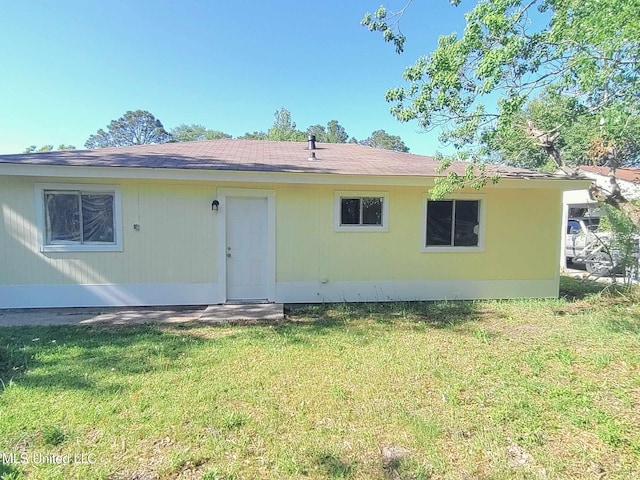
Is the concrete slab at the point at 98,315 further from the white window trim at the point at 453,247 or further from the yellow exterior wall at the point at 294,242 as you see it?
the white window trim at the point at 453,247

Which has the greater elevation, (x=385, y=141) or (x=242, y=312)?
(x=385, y=141)

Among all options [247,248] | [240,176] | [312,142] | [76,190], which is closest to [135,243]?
[76,190]

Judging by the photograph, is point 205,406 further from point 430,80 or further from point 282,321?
point 430,80

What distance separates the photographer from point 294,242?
6.87 m

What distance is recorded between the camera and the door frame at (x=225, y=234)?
660 centimetres

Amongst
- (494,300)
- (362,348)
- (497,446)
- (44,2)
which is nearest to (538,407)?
(497,446)

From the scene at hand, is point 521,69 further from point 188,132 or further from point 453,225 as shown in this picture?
point 188,132

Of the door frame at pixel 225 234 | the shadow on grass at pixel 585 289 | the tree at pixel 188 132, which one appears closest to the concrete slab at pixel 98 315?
the door frame at pixel 225 234

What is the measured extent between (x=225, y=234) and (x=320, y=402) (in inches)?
171

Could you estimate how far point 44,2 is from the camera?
23.2 feet

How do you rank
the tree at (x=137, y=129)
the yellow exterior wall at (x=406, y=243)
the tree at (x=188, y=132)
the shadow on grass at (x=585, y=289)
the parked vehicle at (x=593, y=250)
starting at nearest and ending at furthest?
the yellow exterior wall at (x=406, y=243) → the shadow on grass at (x=585, y=289) → the parked vehicle at (x=593, y=250) → the tree at (x=188, y=132) → the tree at (x=137, y=129)

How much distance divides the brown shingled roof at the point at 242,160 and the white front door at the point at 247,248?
32.8 inches

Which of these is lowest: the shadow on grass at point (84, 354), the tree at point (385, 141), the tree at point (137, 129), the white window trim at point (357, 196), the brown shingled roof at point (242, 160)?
the shadow on grass at point (84, 354)

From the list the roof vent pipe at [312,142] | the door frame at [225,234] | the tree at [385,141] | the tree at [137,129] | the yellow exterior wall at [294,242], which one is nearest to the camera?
the yellow exterior wall at [294,242]
